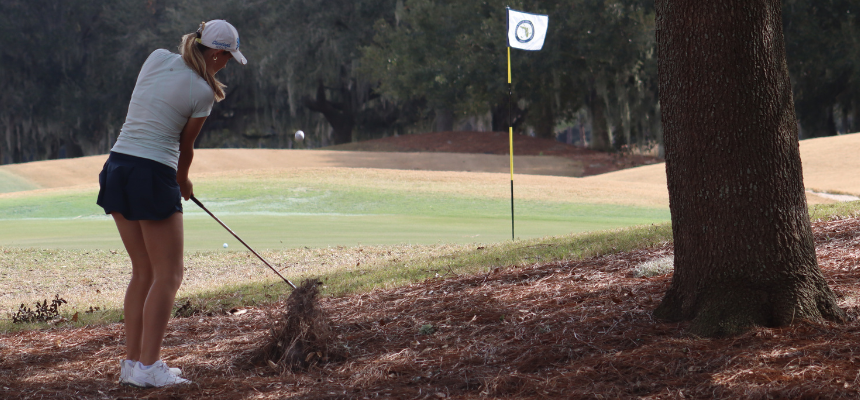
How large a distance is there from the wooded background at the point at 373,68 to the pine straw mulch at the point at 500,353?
24.0 metres

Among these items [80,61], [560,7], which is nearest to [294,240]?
[560,7]

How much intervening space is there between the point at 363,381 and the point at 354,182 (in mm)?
17372

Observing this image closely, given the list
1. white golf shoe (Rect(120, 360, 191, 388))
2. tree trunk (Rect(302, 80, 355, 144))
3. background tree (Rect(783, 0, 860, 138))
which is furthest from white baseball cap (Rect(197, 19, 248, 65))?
tree trunk (Rect(302, 80, 355, 144))

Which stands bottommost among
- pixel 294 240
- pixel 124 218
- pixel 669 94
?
pixel 294 240

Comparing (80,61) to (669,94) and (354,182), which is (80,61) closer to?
(354,182)

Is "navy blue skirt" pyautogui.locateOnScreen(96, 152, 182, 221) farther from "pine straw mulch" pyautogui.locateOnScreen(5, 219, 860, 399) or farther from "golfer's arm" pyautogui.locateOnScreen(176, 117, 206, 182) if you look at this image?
"pine straw mulch" pyautogui.locateOnScreen(5, 219, 860, 399)

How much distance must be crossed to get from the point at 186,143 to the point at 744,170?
9.37ft

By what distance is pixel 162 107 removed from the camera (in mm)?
3750

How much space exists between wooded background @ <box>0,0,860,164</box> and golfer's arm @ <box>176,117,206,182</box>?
2532 cm

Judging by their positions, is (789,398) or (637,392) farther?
(637,392)

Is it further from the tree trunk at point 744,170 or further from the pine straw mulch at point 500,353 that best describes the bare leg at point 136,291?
the tree trunk at point 744,170

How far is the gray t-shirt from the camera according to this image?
3.74 m

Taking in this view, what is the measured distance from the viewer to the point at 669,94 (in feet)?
13.9

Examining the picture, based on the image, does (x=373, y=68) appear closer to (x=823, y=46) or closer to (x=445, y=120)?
(x=445, y=120)
